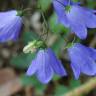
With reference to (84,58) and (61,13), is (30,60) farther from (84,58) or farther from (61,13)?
(61,13)

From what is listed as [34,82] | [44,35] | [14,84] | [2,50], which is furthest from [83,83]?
[44,35]

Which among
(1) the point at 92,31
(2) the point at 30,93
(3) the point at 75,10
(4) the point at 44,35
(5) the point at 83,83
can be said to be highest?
(3) the point at 75,10

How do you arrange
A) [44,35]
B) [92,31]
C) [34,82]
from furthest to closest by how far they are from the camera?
[92,31] → [34,82] → [44,35]

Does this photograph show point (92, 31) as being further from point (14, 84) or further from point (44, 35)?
point (44, 35)

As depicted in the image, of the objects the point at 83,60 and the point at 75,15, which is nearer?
the point at 75,15

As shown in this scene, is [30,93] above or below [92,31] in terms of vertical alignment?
below

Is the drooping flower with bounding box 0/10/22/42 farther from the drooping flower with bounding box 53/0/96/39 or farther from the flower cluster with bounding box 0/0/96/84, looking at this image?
the drooping flower with bounding box 53/0/96/39

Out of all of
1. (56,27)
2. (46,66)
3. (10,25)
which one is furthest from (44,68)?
(56,27)
